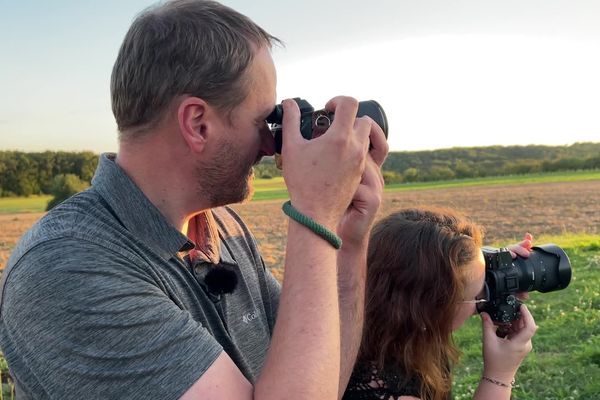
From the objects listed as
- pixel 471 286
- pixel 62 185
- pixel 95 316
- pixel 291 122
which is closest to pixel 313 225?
pixel 291 122

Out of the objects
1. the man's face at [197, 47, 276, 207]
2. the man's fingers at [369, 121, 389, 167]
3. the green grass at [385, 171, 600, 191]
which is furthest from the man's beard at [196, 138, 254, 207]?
the green grass at [385, 171, 600, 191]

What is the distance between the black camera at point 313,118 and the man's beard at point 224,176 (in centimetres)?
11

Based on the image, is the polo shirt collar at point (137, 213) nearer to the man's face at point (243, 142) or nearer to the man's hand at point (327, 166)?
the man's face at point (243, 142)

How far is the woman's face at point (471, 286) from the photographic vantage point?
7.85ft

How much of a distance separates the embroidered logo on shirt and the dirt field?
1030cm

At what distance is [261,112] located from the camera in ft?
5.48

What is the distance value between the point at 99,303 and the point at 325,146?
1.98ft

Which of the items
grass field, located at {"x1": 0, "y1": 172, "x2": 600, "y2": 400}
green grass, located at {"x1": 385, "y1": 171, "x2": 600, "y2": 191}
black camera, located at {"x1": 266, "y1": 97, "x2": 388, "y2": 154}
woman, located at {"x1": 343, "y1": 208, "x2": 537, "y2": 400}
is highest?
black camera, located at {"x1": 266, "y1": 97, "x2": 388, "y2": 154}

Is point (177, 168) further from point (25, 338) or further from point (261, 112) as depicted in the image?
point (25, 338)

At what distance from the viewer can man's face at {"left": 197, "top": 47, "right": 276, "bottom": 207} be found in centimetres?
162

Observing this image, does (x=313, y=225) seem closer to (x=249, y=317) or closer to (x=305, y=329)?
(x=305, y=329)

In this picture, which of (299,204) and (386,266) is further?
(386,266)

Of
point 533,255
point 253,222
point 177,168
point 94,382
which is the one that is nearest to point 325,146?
point 177,168

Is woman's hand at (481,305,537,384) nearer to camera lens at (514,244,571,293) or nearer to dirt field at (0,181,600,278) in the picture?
camera lens at (514,244,571,293)
